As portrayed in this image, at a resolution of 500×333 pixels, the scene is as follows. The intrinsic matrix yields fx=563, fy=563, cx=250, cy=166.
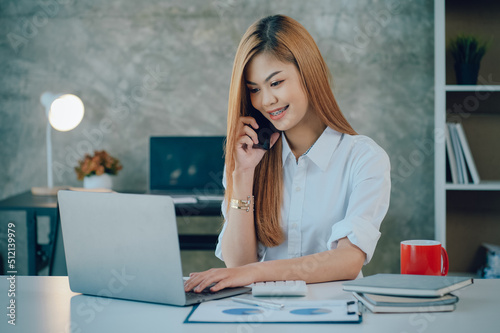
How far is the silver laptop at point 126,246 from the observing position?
1.10 m

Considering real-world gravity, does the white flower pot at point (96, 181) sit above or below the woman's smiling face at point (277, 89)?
below

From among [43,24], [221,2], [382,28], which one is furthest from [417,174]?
[43,24]

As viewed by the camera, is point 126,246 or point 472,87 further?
point 472,87

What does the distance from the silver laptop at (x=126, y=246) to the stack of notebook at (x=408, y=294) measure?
10.9 inches

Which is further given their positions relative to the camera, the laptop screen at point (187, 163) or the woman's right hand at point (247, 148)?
the laptop screen at point (187, 163)

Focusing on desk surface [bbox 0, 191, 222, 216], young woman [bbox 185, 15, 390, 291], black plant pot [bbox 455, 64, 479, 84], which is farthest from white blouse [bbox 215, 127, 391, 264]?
black plant pot [bbox 455, 64, 479, 84]

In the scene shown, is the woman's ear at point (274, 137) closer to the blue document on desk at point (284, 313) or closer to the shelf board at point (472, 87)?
the blue document on desk at point (284, 313)

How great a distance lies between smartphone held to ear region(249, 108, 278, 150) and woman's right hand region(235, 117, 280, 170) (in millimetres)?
32

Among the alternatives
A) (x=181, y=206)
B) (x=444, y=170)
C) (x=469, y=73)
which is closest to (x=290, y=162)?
(x=181, y=206)

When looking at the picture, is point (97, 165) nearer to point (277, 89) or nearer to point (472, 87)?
point (277, 89)

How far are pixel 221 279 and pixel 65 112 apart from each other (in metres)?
2.30

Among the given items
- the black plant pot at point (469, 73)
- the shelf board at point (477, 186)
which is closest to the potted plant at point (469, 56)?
the black plant pot at point (469, 73)

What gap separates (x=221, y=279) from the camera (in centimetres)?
124

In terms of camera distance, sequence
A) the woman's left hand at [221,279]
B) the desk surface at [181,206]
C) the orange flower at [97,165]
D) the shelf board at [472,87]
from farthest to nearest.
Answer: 1. the orange flower at [97,165]
2. the shelf board at [472,87]
3. the desk surface at [181,206]
4. the woman's left hand at [221,279]
